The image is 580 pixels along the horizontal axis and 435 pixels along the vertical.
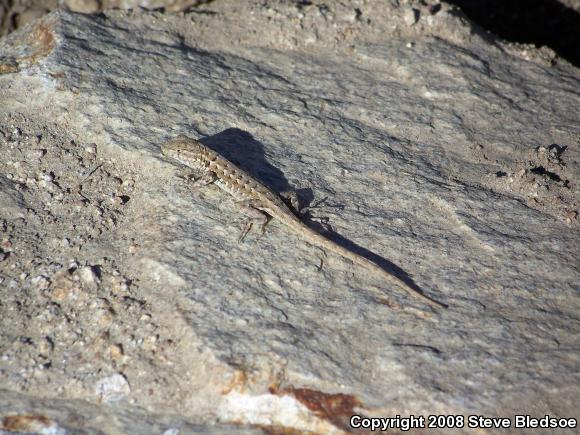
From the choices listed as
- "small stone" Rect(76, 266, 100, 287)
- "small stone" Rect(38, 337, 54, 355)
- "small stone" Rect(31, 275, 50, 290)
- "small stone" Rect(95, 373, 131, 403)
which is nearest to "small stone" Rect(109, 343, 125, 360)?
"small stone" Rect(95, 373, 131, 403)

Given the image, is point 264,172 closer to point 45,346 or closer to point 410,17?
point 45,346

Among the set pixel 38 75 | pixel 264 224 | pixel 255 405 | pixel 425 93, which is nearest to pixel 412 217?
pixel 264 224

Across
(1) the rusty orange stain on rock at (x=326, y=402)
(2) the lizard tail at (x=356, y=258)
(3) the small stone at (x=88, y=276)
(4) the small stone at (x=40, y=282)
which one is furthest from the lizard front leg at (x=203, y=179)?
(1) the rusty orange stain on rock at (x=326, y=402)

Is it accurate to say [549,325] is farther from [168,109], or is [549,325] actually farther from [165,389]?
[168,109]

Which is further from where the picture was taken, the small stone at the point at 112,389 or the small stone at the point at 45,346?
the small stone at the point at 45,346

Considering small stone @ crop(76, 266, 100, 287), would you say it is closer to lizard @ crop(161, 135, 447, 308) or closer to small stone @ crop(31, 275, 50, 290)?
small stone @ crop(31, 275, 50, 290)

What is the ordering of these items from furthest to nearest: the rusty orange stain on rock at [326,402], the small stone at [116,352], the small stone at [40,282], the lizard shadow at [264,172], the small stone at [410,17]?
the small stone at [410,17] → the lizard shadow at [264,172] → the small stone at [40,282] → the small stone at [116,352] → the rusty orange stain on rock at [326,402]

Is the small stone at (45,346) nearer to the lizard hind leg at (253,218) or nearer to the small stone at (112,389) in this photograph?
the small stone at (112,389)
